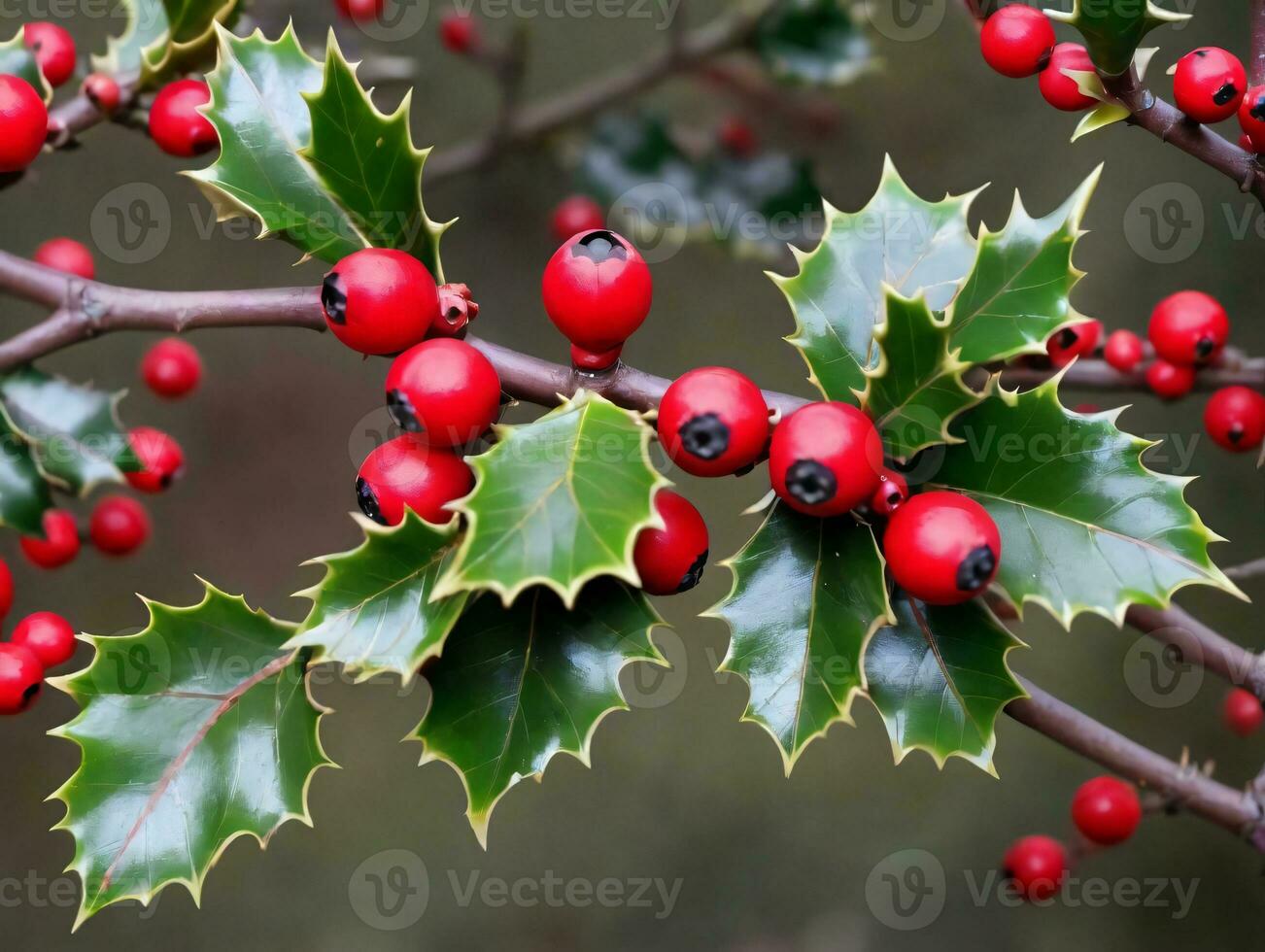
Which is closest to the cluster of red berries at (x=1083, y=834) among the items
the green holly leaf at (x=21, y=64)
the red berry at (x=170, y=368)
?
the red berry at (x=170, y=368)

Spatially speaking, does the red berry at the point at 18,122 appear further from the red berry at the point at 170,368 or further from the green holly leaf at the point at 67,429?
the red berry at the point at 170,368

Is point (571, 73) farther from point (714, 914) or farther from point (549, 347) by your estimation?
point (714, 914)

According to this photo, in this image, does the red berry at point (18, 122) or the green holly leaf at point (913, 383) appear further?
the red berry at point (18, 122)

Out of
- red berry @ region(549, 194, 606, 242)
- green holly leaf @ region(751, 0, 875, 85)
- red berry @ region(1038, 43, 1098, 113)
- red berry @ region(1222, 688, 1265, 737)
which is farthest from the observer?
red berry @ region(549, 194, 606, 242)

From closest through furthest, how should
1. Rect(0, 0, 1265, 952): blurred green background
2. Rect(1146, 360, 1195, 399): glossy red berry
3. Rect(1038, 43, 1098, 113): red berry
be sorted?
Rect(1038, 43, 1098, 113): red berry
Rect(1146, 360, 1195, 399): glossy red berry
Rect(0, 0, 1265, 952): blurred green background

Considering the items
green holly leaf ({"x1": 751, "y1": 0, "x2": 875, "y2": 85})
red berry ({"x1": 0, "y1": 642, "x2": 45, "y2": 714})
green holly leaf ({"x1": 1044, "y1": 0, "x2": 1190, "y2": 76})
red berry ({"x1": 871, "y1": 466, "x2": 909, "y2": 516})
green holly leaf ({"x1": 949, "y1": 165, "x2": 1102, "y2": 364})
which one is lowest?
red berry ({"x1": 0, "y1": 642, "x2": 45, "y2": 714})

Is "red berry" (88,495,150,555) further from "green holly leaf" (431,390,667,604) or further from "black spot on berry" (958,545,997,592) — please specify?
"black spot on berry" (958,545,997,592)

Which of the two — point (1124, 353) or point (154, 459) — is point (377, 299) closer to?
point (154, 459)

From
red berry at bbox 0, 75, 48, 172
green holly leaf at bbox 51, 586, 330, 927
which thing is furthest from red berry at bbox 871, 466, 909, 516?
red berry at bbox 0, 75, 48, 172
